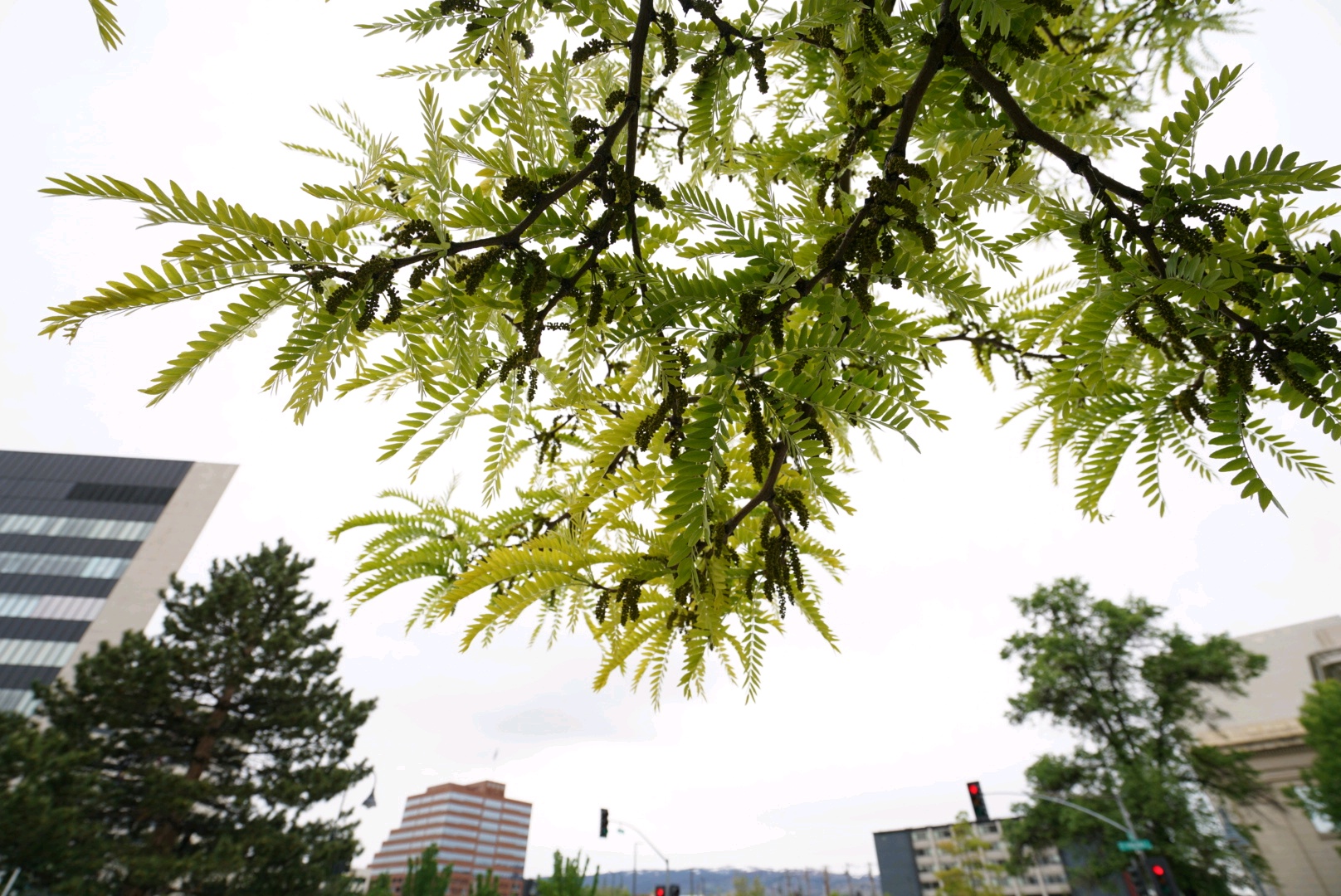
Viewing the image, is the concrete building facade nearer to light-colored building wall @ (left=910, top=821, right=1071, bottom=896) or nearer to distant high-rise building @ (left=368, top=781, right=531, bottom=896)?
light-colored building wall @ (left=910, top=821, right=1071, bottom=896)

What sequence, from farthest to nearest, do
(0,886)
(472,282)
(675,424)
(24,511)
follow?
(24,511) < (0,886) < (675,424) < (472,282)

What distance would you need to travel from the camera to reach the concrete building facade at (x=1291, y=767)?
30719 mm

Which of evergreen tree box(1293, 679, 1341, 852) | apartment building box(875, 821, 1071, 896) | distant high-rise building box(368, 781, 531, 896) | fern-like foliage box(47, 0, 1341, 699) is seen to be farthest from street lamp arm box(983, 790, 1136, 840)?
distant high-rise building box(368, 781, 531, 896)

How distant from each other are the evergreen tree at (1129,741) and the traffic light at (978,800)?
459cm

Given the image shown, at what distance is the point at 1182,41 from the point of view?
3791mm

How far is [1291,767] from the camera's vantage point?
3253cm

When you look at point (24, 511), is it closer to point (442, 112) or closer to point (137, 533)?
point (137, 533)

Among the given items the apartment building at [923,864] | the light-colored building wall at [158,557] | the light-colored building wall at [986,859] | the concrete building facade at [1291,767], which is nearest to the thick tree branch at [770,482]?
the concrete building facade at [1291,767]

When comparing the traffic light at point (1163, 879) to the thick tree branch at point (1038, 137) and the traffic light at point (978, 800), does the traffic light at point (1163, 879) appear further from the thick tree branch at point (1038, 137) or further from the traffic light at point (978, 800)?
the thick tree branch at point (1038, 137)

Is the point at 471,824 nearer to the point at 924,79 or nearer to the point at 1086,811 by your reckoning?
the point at 1086,811

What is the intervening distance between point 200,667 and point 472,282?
31.6 m

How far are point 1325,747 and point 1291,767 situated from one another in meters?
12.3

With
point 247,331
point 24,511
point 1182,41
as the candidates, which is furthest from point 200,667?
point 24,511

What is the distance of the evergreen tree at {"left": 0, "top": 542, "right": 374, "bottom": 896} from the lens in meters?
19.0
